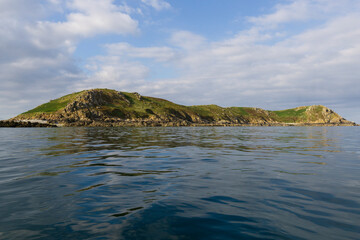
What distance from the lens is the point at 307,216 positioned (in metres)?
5.84

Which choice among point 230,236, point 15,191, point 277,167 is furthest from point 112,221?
point 277,167

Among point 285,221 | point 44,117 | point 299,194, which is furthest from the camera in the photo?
point 44,117

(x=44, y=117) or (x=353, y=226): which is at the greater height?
(x=44, y=117)

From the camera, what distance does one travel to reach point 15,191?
26.2 feet

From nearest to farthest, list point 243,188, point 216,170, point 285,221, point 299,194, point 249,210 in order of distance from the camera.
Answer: point 285,221 → point 249,210 → point 299,194 → point 243,188 → point 216,170

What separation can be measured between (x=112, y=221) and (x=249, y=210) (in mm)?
3980

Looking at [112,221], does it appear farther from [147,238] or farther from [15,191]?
[15,191]

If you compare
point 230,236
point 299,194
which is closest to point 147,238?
point 230,236

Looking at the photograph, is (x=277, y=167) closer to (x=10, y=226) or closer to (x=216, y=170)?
(x=216, y=170)

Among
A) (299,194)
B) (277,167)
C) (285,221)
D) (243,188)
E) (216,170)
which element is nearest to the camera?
(285,221)

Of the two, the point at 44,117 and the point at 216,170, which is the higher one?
the point at 44,117

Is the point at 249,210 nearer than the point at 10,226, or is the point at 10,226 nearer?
the point at 10,226

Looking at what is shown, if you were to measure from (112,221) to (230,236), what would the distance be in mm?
2996

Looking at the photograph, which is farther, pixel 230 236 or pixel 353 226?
pixel 353 226
